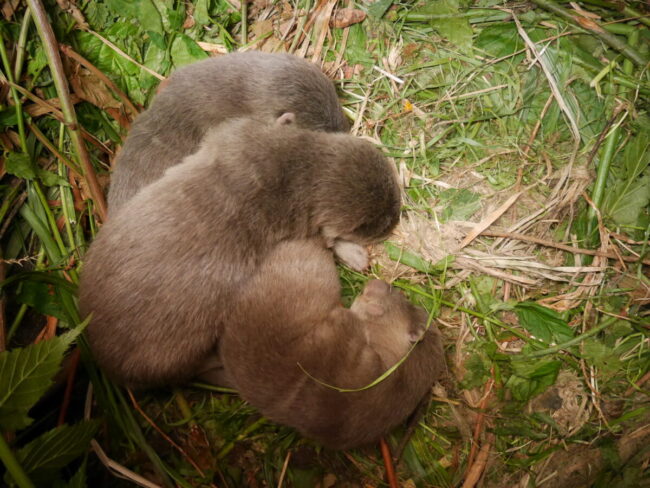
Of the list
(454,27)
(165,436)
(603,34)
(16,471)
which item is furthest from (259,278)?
(603,34)

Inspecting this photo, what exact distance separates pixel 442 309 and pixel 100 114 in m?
2.65

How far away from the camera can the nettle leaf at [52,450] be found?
1.93 m

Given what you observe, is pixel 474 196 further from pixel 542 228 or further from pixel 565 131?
pixel 565 131

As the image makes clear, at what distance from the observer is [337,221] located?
2902 millimetres

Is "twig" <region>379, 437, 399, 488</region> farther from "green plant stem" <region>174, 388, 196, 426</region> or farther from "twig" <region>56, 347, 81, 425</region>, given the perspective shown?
"twig" <region>56, 347, 81, 425</region>

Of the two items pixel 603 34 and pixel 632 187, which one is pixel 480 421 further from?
pixel 603 34

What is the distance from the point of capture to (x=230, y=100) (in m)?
3.23

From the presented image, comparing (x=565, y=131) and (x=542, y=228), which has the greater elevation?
(x=565, y=131)

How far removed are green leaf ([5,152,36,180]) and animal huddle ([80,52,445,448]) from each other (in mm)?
499

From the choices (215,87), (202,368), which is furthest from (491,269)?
(215,87)

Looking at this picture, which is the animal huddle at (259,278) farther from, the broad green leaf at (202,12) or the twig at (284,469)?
the broad green leaf at (202,12)

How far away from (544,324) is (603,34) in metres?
1.92

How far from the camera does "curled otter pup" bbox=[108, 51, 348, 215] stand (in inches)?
122

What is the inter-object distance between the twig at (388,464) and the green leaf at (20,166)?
2.65 m
